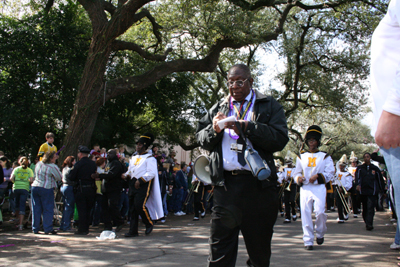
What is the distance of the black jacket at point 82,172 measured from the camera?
920 cm

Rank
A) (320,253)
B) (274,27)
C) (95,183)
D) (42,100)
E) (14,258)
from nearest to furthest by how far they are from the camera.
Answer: (14,258)
(320,253)
(95,183)
(42,100)
(274,27)

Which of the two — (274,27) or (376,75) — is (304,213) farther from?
(274,27)

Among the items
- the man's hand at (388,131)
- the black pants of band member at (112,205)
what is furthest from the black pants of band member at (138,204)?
the man's hand at (388,131)

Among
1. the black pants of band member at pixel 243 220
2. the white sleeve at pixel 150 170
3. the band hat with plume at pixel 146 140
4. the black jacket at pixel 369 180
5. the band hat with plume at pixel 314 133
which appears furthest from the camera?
the black jacket at pixel 369 180

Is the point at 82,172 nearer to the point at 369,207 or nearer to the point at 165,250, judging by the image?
the point at 165,250

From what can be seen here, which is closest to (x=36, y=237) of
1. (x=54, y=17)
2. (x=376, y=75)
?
(x=376, y=75)

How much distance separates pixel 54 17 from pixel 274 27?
9.76 m

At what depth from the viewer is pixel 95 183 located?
956 cm

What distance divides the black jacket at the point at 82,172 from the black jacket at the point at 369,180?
7.37 metres

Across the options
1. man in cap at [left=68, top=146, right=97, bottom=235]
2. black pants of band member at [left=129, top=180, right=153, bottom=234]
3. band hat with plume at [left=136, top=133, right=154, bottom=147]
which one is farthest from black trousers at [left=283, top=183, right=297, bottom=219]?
man in cap at [left=68, top=146, right=97, bottom=235]

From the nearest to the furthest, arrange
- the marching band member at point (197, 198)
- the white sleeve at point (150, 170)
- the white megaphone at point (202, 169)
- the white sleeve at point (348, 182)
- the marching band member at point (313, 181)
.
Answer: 1. the white megaphone at point (202, 169)
2. the marching band member at point (313, 181)
3. the white sleeve at point (150, 170)
4. the marching band member at point (197, 198)
5. the white sleeve at point (348, 182)

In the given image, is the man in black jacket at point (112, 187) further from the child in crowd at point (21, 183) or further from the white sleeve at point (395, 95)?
the white sleeve at point (395, 95)

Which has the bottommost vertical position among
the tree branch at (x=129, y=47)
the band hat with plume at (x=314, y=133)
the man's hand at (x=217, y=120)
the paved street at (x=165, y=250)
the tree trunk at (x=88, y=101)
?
the paved street at (x=165, y=250)

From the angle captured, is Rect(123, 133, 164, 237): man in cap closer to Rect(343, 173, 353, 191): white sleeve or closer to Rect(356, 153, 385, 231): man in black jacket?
Rect(356, 153, 385, 231): man in black jacket
